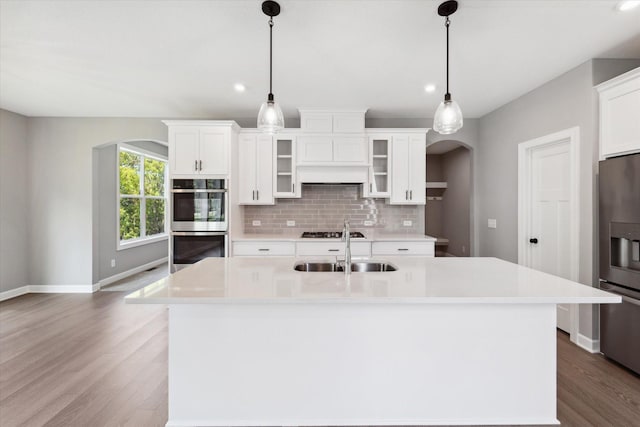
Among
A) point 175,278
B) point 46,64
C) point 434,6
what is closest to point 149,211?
point 46,64

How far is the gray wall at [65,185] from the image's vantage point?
15.1ft

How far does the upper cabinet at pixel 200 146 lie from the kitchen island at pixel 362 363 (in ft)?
7.96

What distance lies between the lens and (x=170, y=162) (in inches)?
153

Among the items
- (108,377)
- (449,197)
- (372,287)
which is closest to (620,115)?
(372,287)

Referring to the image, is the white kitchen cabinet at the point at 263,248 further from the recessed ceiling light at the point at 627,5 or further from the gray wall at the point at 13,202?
the recessed ceiling light at the point at 627,5

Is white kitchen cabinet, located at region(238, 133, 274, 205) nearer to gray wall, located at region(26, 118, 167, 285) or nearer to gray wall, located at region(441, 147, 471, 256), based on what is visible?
gray wall, located at region(26, 118, 167, 285)

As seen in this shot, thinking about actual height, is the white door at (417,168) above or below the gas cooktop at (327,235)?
above

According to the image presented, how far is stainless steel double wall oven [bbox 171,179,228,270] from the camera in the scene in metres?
3.84

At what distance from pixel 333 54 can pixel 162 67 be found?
1.64m

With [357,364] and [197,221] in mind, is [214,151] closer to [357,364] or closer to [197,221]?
[197,221]

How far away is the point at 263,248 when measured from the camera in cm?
396

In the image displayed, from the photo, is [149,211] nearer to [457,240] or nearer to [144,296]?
[144,296]

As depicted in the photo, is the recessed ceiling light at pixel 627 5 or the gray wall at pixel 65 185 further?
the gray wall at pixel 65 185

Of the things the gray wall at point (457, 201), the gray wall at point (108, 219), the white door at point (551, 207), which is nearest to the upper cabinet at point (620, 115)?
the white door at point (551, 207)
